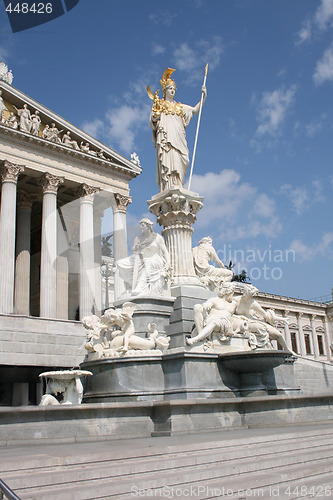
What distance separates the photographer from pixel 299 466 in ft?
20.1

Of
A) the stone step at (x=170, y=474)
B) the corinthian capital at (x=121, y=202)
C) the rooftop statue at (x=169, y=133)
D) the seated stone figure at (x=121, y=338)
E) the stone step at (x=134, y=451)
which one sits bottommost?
the stone step at (x=170, y=474)

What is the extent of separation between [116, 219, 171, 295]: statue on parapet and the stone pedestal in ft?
2.72

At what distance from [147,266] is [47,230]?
20.8 meters

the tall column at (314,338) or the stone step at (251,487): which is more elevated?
the tall column at (314,338)

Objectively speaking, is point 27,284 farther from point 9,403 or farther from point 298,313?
point 298,313

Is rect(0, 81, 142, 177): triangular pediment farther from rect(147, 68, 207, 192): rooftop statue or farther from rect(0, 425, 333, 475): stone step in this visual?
rect(0, 425, 333, 475): stone step

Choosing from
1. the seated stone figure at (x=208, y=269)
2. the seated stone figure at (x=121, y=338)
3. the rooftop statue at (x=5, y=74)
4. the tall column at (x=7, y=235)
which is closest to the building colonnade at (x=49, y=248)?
the tall column at (x=7, y=235)

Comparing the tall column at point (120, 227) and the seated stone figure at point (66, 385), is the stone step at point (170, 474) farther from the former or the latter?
the tall column at point (120, 227)

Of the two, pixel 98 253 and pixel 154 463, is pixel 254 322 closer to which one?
pixel 154 463

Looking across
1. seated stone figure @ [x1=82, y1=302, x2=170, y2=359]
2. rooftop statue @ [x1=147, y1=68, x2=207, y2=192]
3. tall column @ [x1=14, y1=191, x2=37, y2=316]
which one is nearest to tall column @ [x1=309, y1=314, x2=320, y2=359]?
tall column @ [x1=14, y1=191, x2=37, y2=316]

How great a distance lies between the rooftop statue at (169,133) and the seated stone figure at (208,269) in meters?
2.10

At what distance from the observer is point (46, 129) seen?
3503 cm

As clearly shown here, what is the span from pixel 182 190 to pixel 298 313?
53383 mm

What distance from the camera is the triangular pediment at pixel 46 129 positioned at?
109 feet
